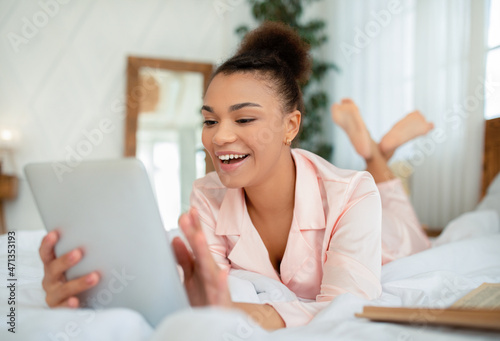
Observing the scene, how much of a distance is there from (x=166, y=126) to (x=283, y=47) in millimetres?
2814

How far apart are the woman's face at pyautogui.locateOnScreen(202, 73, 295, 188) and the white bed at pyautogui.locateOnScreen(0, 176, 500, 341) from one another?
0.80 feet

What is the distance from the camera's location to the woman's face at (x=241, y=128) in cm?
97

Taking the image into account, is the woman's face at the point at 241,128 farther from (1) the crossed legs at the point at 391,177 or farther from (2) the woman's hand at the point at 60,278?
(1) the crossed legs at the point at 391,177

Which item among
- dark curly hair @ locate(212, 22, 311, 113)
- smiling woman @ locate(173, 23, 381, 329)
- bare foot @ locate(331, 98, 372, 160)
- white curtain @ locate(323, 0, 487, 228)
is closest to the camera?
smiling woman @ locate(173, 23, 381, 329)

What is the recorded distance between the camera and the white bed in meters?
0.49

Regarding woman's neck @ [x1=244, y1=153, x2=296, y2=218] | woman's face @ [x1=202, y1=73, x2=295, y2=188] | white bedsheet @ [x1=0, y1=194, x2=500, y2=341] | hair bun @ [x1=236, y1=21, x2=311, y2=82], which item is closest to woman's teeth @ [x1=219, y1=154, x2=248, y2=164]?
woman's face @ [x1=202, y1=73, x2=295, y2=188]

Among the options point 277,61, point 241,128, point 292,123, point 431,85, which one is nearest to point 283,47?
point 277,61

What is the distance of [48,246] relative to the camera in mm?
645

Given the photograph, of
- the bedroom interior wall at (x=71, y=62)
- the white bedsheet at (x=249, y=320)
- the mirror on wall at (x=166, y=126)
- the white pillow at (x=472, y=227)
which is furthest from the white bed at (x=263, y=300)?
the bedroom interior wall at (x=71, y=62)

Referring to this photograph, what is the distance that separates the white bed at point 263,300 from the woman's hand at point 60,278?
26mm

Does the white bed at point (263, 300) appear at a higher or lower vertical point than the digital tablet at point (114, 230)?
lower

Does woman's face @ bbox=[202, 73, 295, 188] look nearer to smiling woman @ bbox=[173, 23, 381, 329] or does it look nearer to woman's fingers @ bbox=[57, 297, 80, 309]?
smiling woman @ bbox=[173, 23, 381, 329]

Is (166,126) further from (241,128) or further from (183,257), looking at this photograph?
(183,257)

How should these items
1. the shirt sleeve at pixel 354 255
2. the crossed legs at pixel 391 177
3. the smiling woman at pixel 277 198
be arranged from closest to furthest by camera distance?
the shirt sleeve at pixel 354 255 → the smiling woman at pixel 277 198 → the crossed legs at pixel 391 177
